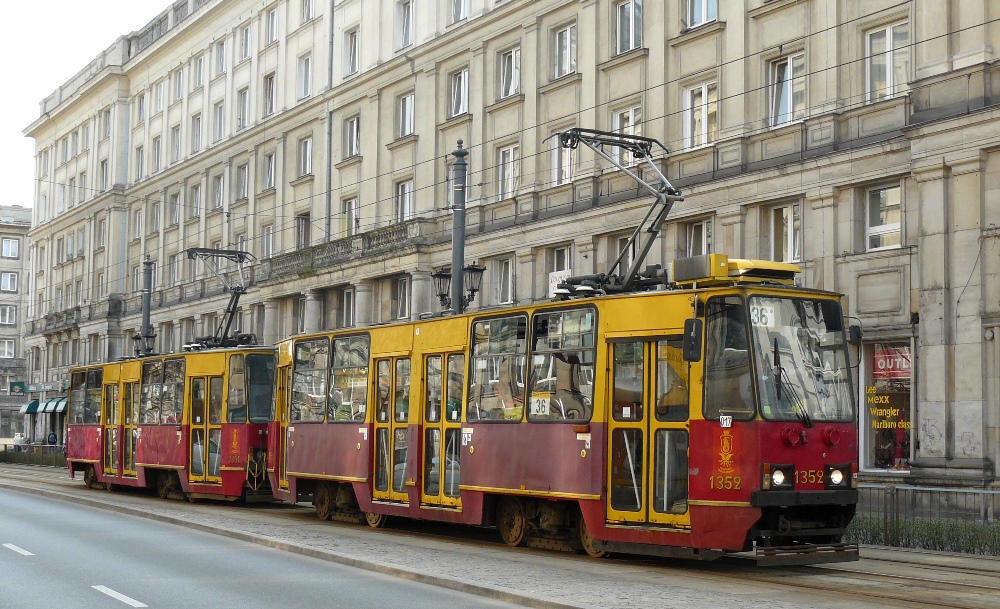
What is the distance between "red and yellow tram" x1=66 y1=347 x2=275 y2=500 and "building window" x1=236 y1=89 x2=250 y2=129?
19684 mm

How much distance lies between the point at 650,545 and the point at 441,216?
24.2 meters

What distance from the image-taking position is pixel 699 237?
95.3 ft

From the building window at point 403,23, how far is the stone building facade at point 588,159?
74 mm

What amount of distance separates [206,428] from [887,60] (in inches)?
615

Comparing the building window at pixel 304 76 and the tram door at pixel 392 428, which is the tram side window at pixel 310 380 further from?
the building window at pixel 304 76

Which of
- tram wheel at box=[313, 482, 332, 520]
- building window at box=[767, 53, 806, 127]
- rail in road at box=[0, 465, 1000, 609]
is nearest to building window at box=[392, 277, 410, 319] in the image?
building window at box=[767, 53, 806, 127]

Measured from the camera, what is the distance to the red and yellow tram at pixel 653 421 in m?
14.0

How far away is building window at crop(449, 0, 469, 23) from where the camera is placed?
3841 cm

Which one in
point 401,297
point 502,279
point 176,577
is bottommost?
point 176,577

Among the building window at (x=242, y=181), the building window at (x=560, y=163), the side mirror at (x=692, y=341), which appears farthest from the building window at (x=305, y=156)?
the side mirror at (x=692, y=341)

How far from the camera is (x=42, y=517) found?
2314cm

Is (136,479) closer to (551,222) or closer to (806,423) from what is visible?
(551,222)

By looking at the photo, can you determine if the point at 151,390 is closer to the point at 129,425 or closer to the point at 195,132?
the point at 129,425

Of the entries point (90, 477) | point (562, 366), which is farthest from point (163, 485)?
point (562, 366)
